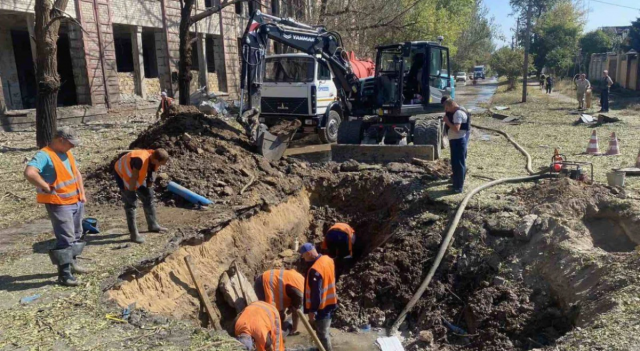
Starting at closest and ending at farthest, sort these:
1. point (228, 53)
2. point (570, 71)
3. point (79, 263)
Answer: point (79, 263)
point (228, 53)
point (570, 71)

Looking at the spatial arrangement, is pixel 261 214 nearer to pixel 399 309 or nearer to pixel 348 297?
pixel 348 297

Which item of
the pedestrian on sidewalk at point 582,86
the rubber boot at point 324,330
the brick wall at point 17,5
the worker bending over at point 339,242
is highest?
Result: the brick wall at point 17,5

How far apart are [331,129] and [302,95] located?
50.4 inches

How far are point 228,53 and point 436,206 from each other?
63.7 feet

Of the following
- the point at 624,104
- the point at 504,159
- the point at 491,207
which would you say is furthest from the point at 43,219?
the point at 624,104

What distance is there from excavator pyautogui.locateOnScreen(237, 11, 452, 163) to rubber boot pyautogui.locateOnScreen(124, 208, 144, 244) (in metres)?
4.21

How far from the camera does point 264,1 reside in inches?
1037

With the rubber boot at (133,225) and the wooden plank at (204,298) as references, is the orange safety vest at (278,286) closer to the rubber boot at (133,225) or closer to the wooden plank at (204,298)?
the wooden plank at (204,298)

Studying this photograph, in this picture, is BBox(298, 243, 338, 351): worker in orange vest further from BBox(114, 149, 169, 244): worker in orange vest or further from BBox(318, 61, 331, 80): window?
BBox(318, 61, 331, 80): window

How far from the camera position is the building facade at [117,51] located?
17109 mm

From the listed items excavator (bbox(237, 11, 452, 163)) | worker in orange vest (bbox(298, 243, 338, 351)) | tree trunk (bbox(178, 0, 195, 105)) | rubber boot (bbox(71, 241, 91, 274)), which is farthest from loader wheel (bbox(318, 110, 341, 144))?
rubber boot (bbox(71, 241, 91, 274))

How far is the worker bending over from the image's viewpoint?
27.2ft

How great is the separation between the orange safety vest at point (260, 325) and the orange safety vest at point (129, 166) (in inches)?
104

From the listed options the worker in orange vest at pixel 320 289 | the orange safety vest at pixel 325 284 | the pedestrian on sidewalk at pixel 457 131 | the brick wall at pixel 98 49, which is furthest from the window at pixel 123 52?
the orange safety vest at pixel 325 284
